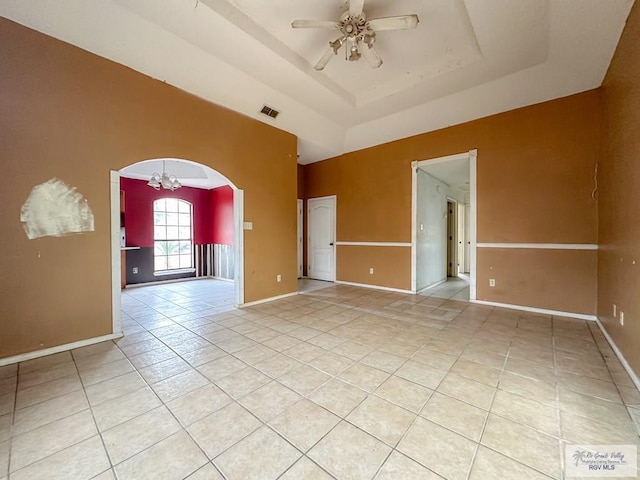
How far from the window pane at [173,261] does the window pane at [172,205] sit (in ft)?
4.24

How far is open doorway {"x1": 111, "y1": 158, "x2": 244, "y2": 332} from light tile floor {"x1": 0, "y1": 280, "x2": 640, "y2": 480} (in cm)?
369

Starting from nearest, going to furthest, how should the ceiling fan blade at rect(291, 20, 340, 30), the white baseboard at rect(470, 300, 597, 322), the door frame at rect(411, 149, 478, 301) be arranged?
the ceiling fan blade at rect(291, 20, 340, 30) < the white baseboard at rect(470, 300, 597, 322) < the door frame at rect(411, 149, 478, 301)

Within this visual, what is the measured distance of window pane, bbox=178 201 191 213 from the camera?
7089mm

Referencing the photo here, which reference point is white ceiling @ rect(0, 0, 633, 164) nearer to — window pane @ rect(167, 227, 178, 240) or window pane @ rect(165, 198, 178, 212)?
window pane @ rect(165, 198, 178, 212)

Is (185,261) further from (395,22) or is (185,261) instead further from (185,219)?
(395,22)

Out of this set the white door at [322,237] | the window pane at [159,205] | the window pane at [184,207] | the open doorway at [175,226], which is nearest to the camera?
the open doorway at [175,226]

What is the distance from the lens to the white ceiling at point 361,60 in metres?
2.40

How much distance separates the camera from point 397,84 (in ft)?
12.6

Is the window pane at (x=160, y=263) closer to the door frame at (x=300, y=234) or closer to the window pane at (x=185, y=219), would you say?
the window pane at (x=185, y=219)

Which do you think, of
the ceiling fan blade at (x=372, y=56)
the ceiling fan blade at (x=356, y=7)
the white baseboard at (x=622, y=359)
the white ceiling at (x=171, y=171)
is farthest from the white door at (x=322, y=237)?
the white baseboard at (x=622, y=359)

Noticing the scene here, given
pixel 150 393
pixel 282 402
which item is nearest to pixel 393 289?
pixel 282 402

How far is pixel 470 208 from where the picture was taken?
4.01 metres

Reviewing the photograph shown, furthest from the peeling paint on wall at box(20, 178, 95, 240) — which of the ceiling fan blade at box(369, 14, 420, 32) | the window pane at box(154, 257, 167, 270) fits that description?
the window pane at box(154, 257, 167, 270)

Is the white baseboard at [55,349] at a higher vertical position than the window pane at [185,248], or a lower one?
lower
